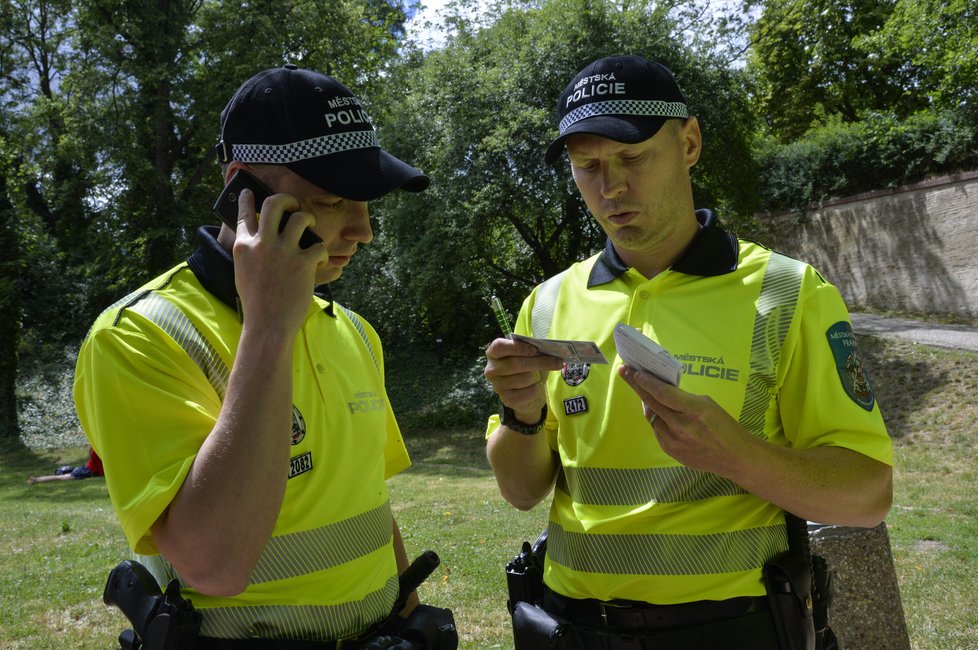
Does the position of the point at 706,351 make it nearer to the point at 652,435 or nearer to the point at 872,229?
the point at 652,435

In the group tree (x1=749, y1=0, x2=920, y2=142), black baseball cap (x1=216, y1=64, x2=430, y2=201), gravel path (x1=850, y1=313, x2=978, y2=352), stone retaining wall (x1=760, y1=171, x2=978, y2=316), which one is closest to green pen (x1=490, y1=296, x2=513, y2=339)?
black baseball cap (x1=216, y1=64, x2=430, y2=201)

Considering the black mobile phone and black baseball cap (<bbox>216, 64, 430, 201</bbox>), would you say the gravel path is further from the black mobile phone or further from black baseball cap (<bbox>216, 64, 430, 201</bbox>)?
the black mobile phone

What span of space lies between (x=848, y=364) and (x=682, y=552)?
2.39 ft

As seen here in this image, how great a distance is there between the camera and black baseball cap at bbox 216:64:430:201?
7.01ft

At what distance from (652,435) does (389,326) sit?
21.9 m

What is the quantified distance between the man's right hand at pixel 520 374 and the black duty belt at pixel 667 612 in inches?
25.0

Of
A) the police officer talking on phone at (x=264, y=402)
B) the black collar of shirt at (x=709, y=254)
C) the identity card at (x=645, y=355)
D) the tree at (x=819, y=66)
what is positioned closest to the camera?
the police officer talking on phone at (x=264, y=402)

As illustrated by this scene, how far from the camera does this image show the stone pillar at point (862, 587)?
14.6ft

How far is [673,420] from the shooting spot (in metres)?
2.05

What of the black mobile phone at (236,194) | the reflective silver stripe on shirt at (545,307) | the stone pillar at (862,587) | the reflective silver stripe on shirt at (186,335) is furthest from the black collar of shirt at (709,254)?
the stone pillar at (862,587)

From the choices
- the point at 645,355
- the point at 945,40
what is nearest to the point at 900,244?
the point at 945,40

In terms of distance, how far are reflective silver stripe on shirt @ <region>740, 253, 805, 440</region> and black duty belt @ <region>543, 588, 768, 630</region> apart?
488 mm

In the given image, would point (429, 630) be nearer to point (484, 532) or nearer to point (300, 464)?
point (300, 464)

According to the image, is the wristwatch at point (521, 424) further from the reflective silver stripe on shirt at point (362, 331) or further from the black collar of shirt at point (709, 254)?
the black collar of shirt at point (709, 254)
